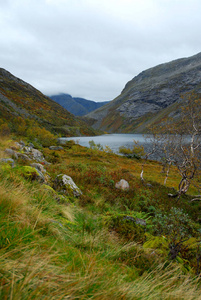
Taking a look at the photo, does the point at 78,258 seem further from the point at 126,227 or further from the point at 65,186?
the point at 65,186

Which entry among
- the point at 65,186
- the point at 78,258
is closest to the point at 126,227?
the point at 78,258

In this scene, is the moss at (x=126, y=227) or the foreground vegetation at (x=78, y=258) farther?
the moss at (x=126, y=227)

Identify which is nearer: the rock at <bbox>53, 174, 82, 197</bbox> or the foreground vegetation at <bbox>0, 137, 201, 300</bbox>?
the foreground vegetation at <bbox>0, 137, 201, 300</bbox>

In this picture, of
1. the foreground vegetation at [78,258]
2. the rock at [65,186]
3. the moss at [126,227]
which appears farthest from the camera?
the rock at [65,186]

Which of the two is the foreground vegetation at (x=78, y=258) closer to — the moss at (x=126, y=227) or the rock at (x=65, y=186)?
the moss at (x=126, y=227)

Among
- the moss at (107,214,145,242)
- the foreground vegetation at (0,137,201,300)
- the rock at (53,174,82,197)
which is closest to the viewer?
the foreground vegetation at (0,137,201,300)

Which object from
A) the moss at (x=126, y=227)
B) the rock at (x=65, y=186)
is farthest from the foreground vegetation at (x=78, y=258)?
the rock at (x=65, y=186)

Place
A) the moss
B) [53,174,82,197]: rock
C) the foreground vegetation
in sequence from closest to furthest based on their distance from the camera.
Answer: the foreground vegetation → the moss → [53,174,82,197]: rock

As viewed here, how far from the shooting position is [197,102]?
1450cm

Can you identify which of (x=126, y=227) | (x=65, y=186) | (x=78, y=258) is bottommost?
(x=126, y=227)

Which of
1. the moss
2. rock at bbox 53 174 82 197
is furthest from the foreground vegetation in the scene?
rock at bbox 53 174 82 197

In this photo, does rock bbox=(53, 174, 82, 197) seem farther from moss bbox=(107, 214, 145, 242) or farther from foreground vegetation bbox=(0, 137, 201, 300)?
moss bbox=(107, 214, 145, 242)

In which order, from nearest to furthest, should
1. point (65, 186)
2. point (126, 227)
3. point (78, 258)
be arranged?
1. point (78, 258)
2. point (126, 227)
3. point (65, 186)

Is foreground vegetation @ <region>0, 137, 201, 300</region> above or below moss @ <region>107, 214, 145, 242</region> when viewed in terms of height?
above
